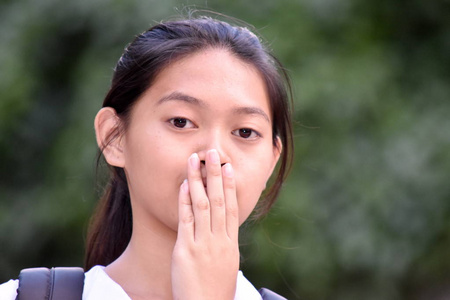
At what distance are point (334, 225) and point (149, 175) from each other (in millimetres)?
2714

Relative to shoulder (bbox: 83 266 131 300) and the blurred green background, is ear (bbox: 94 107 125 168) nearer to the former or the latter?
shoulder (bbox: 83 266 131 300)

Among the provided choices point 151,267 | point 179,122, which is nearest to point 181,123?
point 179,122

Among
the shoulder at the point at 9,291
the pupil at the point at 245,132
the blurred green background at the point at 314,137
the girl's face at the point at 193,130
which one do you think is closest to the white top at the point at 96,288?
the shoulder at the point at 9,291

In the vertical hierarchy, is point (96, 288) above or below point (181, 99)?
below

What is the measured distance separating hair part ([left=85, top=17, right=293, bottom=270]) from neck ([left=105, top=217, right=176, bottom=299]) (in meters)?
0.28

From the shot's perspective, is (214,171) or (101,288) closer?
(214,171)

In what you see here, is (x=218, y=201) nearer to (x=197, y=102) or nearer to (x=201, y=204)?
(x=201, y=204)

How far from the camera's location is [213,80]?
1.88 meters

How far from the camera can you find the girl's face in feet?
6.01

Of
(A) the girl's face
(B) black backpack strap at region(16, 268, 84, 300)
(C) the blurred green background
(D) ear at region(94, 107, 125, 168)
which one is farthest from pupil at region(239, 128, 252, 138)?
(C) the blurred green background

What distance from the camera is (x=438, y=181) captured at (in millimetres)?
4527

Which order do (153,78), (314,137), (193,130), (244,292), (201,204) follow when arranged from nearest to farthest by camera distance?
(201,204) → (193,130) → (153,78) → (244,292) → (314,137)

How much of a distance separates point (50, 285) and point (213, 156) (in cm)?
53

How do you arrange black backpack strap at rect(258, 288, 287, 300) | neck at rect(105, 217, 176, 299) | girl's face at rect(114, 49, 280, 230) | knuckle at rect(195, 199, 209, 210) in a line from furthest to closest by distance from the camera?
black backpack strap at rect(258, 288, 287, 300) → neck at rect(105, 217, 176, 299) → girl's face at rect(114, 49, 280, 230) → knuckle at rect(195, 199, 209, 210)
